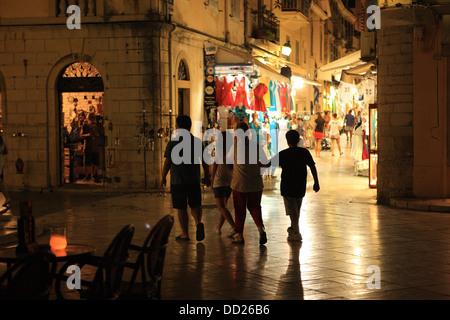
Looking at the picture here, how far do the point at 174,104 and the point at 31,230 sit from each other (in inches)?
504

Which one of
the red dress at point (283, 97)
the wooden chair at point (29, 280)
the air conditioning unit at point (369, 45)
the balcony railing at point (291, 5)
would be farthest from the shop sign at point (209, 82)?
the wooden chair at point (29, 280)

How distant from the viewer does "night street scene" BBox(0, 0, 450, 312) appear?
23.8 ft

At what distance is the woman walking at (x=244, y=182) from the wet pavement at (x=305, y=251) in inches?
14.1

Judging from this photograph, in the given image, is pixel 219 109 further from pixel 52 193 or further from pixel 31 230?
pixel 31 230

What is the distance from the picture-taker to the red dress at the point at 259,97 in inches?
878

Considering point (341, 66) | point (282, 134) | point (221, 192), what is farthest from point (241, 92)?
point (221, 192)

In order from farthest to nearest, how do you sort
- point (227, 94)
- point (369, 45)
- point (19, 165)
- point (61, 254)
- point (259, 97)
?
point (259, 97), point (227, 94), point (19, 165), point (369, 45), point (61, 254)

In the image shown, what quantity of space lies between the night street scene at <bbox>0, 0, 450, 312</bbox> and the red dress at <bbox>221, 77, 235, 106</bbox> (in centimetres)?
7

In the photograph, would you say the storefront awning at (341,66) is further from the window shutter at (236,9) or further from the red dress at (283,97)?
the window shutter at (236,9)

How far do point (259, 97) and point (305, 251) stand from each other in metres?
12.7

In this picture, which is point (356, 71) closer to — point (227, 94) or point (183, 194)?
point (227, 94)

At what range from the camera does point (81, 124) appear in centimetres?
2047

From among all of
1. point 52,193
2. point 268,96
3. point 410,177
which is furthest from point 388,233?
point 268,96
